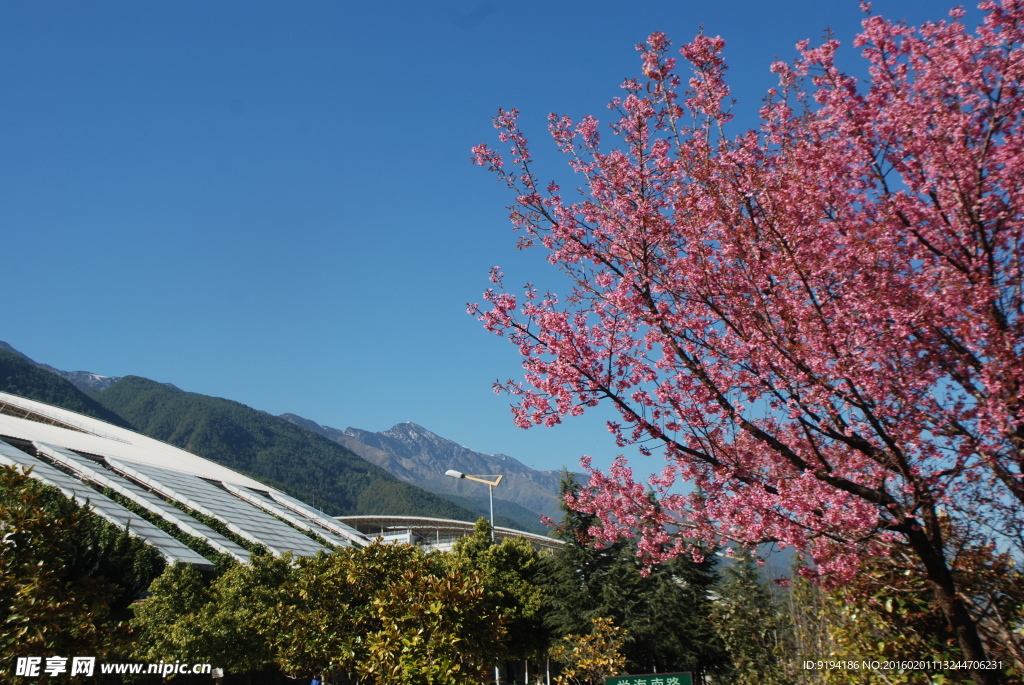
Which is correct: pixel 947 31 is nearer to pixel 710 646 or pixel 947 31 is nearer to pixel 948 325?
pixel 948 325

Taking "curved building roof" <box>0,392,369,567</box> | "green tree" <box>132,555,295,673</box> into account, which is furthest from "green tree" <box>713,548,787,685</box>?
"curved building roof" <box>0,392,369,567</box>

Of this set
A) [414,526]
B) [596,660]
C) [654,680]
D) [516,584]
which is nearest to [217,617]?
[596,660]

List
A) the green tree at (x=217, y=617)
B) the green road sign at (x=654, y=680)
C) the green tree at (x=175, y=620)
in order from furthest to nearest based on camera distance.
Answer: the green tree at (x=217, y=617), the green tree at (x=175, y=620), the green road sign at (x=654, y=680)

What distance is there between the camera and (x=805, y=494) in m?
5.18

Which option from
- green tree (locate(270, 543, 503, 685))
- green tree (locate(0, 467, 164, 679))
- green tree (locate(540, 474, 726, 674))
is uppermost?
green tree (locate(0, 467, 164, 679))

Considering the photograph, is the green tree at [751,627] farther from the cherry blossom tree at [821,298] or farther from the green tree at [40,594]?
the green tree at [40,594]

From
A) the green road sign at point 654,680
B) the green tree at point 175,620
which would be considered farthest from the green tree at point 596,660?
the green tree at point 175,620

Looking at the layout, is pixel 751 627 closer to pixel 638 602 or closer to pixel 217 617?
pixel 638 602

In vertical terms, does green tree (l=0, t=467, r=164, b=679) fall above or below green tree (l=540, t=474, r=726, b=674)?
above

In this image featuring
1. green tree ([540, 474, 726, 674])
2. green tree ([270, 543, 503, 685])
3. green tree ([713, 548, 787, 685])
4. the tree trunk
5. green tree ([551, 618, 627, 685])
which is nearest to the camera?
the tree trunk

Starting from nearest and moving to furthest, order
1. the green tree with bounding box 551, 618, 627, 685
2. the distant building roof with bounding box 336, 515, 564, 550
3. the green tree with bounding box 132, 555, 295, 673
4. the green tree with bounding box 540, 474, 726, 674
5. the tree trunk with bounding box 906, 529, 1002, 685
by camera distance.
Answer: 1. the tree trunk with bounding box 906, 529, 1002, 685
2. the green tree with bounding box 551, 618, 627, 685
3. the green tree with bounding box 132, 555, 295, 673
4. the green tree with bounding box 540, 474, 726, 674
5. the distant building roof with bounding box 336, 515, 564, 550

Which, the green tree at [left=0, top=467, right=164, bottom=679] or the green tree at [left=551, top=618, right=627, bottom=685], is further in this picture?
the green tree at [left=551, top=618, right=627, bottom=685]

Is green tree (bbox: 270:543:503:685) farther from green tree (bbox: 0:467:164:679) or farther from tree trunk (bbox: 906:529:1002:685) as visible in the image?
tree trunk (bbox: 906:529:1002:685)

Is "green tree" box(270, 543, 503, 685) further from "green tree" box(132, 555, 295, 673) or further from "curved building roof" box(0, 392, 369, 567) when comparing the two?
"curved building roof" box(0, 392, 369, 567)
